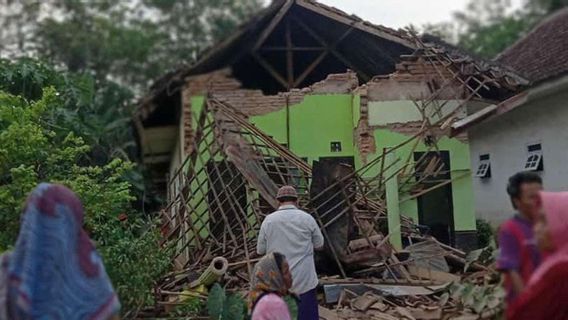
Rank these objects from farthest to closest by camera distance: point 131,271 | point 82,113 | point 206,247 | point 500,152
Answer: point 82,113 < point 500,152 < point 206,247 < point 131,271

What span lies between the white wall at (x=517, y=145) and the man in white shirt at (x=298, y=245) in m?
6.70

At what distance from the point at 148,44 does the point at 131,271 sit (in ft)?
85.2

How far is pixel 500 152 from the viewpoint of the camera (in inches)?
562

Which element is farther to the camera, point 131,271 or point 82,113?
point 82,113

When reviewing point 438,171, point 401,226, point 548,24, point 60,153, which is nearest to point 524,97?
point 438,171

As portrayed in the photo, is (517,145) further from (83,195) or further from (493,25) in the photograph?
(493,25)

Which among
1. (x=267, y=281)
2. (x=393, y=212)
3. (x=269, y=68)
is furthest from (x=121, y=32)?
(x=267, y=281)

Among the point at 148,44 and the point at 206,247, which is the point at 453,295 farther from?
the point at 148,44

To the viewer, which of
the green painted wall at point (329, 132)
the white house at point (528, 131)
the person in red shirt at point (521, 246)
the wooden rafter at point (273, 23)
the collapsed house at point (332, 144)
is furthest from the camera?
the wooden rafter at point (273, 23)

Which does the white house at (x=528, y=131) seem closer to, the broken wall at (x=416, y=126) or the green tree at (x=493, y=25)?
the broken wall at (x=416, y=126)

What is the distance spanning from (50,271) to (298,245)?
129 inches

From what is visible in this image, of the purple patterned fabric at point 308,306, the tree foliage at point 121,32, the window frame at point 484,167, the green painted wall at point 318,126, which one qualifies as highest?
the tree foliage at point 121,32

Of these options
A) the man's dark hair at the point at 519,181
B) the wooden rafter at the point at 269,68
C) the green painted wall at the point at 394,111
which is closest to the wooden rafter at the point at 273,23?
the wooden rafter at the point at 269,68

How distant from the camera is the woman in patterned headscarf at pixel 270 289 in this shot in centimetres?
425
